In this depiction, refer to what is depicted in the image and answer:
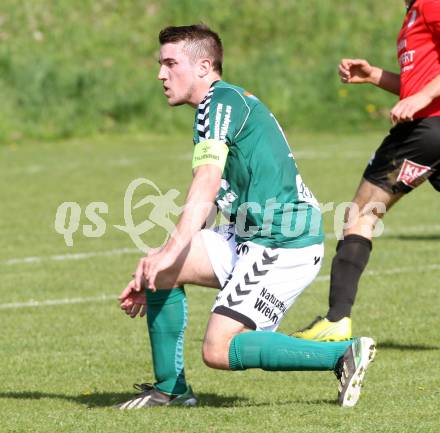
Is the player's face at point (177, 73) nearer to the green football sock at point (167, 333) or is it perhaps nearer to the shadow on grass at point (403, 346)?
the green football sock at point (167, 333)

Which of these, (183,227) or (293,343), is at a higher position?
(183,227)

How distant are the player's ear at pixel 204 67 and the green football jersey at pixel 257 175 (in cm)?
8

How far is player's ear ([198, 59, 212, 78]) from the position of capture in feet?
18.7

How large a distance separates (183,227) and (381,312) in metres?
3.38

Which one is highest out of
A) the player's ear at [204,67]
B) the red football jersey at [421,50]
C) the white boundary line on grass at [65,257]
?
the player's ear at [204,67]

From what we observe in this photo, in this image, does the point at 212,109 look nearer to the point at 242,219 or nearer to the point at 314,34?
the point at 242,219

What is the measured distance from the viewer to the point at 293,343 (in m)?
5.58

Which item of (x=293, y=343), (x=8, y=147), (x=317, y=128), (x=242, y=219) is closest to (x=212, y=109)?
(x=242, y=219)

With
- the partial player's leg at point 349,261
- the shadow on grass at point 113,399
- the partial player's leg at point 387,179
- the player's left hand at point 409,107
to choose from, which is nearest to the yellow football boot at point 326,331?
the partial player's leg at point 349,261

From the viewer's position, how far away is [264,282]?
553 cm

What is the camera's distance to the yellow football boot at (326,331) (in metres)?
6.35

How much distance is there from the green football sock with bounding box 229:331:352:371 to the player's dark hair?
4.07 ft

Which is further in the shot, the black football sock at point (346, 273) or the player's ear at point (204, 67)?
the black football sock at point (346, 273)

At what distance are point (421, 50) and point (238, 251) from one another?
196 cm
